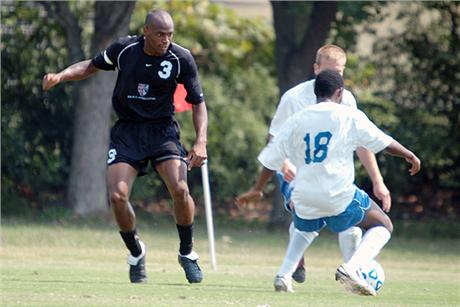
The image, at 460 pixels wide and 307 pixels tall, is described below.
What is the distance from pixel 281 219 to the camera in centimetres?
1975

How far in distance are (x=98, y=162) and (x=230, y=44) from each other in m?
4.35

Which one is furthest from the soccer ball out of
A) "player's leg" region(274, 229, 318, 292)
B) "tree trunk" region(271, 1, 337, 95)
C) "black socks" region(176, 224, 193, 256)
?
"tree trunk" region(271, 1, 337, 95)

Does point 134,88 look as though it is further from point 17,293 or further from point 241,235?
point 241,235

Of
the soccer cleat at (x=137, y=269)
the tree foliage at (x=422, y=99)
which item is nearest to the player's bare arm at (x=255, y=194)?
the soccer cleat at (x=137, y=269)

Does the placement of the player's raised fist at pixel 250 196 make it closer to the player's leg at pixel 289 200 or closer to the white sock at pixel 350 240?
the player's leg at pixel 289 200

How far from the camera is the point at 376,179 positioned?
30.9 ft

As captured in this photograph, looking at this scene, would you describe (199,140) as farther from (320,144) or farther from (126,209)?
(320,144)

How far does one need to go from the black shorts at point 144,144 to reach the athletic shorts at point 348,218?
1.39 meters

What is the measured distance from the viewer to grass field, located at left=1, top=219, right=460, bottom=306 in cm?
916

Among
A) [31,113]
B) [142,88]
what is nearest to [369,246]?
[142,88]

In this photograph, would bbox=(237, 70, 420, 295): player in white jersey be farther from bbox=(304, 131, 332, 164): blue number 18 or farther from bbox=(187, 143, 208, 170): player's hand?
bbox=(187, 143, 208, 170): player's hand

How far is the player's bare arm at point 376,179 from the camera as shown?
9258 millimetres

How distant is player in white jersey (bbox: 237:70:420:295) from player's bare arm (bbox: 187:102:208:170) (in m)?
1.04

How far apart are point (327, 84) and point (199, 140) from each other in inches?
57.9
